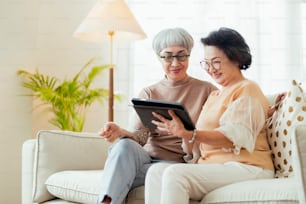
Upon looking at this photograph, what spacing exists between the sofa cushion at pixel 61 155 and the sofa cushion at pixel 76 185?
6 centimetres

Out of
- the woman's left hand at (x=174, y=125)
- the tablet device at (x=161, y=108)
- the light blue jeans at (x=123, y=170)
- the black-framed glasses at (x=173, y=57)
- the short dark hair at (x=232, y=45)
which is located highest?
the short dark hair at (x=232, y=45)

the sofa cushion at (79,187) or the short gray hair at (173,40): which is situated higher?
the short gray hair at (173,40)

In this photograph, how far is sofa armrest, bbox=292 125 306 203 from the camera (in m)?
1.60

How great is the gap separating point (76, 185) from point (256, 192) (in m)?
0.96

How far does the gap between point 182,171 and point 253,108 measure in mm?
396

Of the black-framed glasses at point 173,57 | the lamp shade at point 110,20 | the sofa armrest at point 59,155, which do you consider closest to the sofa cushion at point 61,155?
the sofa armrest at point 59,155

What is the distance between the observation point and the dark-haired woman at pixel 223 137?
1880 mm

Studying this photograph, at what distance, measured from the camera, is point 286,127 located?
2049mm

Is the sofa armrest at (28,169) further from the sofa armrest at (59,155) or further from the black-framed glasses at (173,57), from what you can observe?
the black-framed glasses at (173,57)

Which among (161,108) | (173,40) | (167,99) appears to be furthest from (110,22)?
(161,108)

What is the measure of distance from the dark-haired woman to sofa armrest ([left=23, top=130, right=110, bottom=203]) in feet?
2.51

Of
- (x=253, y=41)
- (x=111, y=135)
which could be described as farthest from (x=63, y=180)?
(x=253, y=41)

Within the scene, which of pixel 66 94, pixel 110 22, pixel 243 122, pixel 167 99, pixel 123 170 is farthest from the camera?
pixel 66 94

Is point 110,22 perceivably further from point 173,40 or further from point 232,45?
point 232,45
